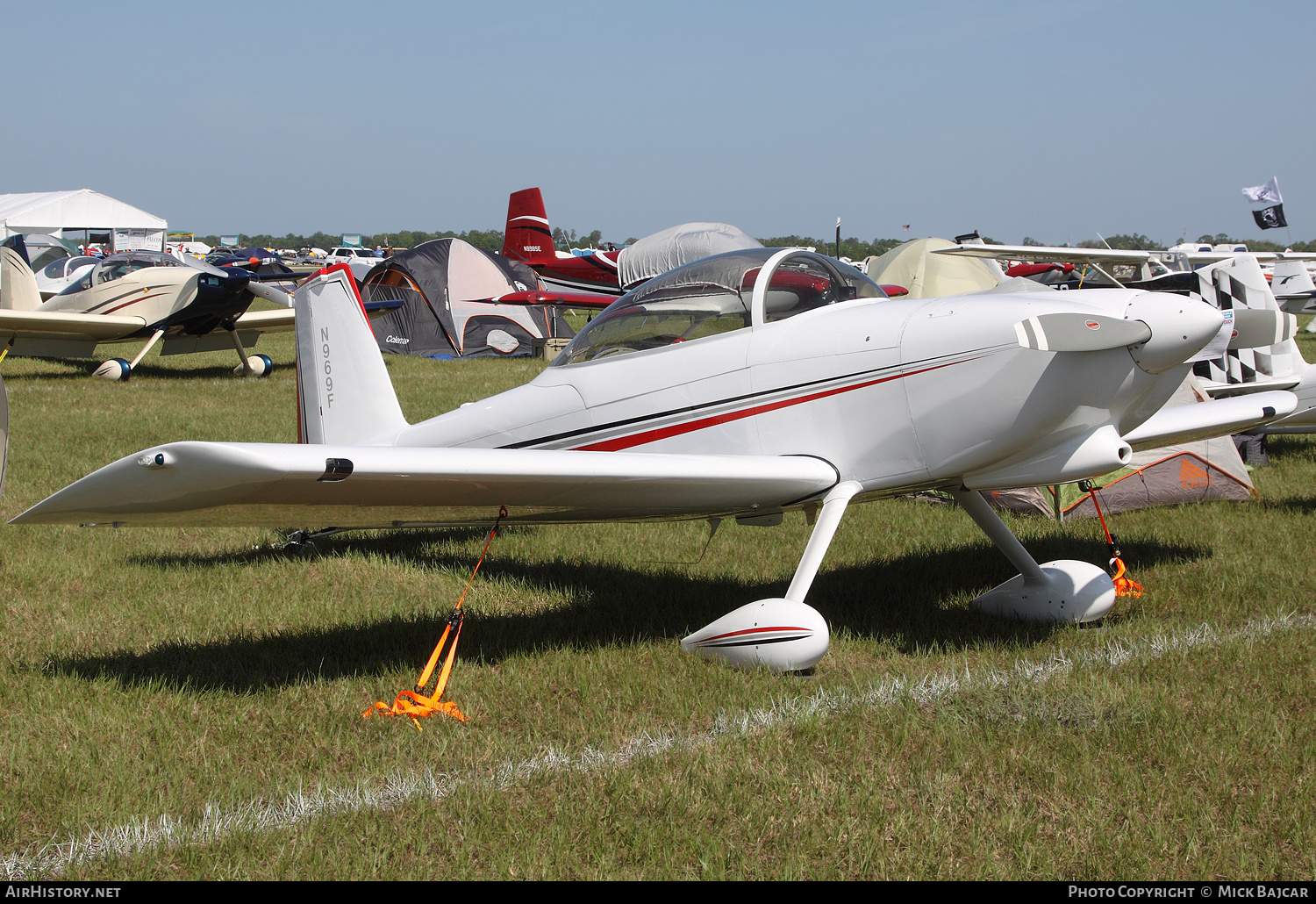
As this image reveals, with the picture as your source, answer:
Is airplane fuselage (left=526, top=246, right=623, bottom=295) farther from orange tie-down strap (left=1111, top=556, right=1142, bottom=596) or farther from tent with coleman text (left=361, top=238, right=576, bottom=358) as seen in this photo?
orange tie-down strap (left=1111, top=556, right=1142, bottom=596)

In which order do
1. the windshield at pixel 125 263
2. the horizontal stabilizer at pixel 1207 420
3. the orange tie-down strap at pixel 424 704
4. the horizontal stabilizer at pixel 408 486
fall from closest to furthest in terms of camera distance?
the horizontal stabilizer at pixel 408 486 → the orange tie-down strap at pixel 424 704 → the horizontal stabilizer at pixel 1207 420 → the windshield at pixel 125 263

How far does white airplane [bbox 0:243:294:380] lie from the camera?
1598cm

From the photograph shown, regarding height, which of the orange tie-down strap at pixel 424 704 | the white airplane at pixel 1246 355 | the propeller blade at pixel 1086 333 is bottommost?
the orange tie-down strap at pixel 424 704

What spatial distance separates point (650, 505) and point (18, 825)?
2547 millimetres

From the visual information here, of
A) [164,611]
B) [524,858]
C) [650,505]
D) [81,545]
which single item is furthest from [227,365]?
[524,858]

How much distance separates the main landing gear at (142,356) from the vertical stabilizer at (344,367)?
11.3 m

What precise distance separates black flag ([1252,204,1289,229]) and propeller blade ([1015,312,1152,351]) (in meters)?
24.6

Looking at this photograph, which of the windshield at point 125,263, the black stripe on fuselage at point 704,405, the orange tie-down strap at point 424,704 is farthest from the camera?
the windshield at point 125,263

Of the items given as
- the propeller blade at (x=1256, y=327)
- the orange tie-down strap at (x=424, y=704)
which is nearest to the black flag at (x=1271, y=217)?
the propeller blade at (x=1256, y=327)

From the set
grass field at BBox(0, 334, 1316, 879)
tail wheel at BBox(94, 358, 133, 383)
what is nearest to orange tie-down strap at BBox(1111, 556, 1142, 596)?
grass field at BBox(0, 334, 1316, 879)

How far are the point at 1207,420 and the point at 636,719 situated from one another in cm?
370

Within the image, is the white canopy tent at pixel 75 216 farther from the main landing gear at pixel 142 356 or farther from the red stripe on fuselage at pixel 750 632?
the red stripe on fuselage at pixel 750 632

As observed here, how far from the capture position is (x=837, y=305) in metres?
4.75

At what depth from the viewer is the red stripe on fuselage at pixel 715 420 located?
4348 mm
